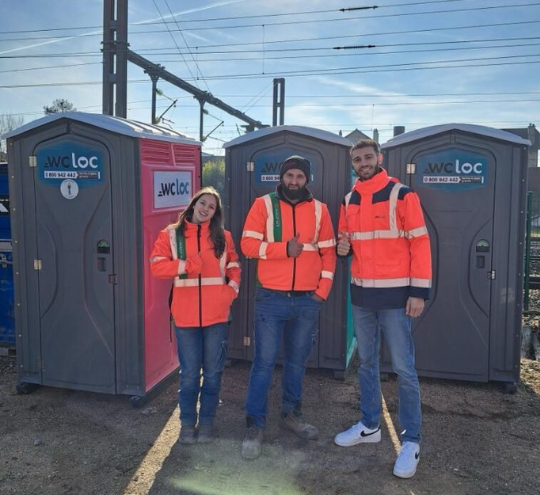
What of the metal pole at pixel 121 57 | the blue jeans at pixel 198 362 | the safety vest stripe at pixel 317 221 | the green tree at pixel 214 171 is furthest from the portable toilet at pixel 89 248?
the green tree at pixel 214 171

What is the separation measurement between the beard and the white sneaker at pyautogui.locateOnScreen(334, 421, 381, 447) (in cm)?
164

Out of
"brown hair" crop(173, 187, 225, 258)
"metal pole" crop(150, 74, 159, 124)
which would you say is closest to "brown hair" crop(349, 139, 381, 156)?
"brown hair" crop(173, 187, 225, 258)

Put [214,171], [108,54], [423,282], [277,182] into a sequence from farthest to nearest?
[214,171], [108,54], [277,182], [423,282]

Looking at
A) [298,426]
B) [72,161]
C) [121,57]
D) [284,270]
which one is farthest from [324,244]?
[121,57]

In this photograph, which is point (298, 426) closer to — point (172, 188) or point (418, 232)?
point (418, 232)

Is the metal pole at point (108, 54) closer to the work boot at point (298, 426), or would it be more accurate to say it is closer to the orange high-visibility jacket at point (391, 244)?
the orange high-visibility jacket at point (391, 244)

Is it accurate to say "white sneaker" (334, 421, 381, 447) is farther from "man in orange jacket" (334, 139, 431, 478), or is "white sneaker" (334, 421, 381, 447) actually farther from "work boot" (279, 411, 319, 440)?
"man in orange jacket" (334, 139, 431, 478)

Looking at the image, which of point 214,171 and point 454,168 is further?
point 214,171

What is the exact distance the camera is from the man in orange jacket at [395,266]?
315cm

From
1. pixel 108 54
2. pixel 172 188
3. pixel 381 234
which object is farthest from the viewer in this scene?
pixel 108 54

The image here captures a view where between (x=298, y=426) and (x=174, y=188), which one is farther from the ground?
Answer: (x=174, y=188)

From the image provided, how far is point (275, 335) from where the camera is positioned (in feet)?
11.4

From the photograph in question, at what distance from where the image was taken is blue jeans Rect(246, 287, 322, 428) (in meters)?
3.47

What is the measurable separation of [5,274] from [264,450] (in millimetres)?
3436
